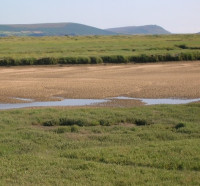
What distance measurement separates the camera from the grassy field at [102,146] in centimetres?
801

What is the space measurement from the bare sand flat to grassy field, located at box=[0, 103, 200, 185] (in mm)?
6967

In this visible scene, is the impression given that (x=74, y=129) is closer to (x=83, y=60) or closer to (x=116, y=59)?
(x=83, y=60)

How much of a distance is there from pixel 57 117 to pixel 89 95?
787 centimetres

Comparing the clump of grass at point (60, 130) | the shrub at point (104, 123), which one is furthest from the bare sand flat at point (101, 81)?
the clump of grass at point (60, 130)

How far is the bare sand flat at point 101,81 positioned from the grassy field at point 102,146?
697 cm

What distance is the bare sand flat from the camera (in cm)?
2257

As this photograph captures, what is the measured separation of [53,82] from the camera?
27516 mm

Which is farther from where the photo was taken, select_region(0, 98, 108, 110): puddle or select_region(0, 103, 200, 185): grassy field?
select_region(0, 98, 108, 110): puddle

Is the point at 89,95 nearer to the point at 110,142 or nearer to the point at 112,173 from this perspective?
the point at 110,142

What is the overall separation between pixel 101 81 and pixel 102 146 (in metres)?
17.0

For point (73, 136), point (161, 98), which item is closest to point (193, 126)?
point (73, 136)

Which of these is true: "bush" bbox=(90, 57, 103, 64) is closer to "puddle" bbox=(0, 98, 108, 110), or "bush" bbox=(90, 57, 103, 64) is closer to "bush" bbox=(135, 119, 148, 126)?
"puddle" bbox=(0, 98, 108, 110)

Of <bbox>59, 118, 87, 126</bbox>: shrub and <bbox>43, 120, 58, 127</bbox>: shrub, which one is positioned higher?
<bbox>59, 118, 87, 126</bbox>: shrub

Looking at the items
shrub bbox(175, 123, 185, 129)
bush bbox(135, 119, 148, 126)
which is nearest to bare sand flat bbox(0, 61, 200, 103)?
bush bbox(135, 119, 148, 126)
